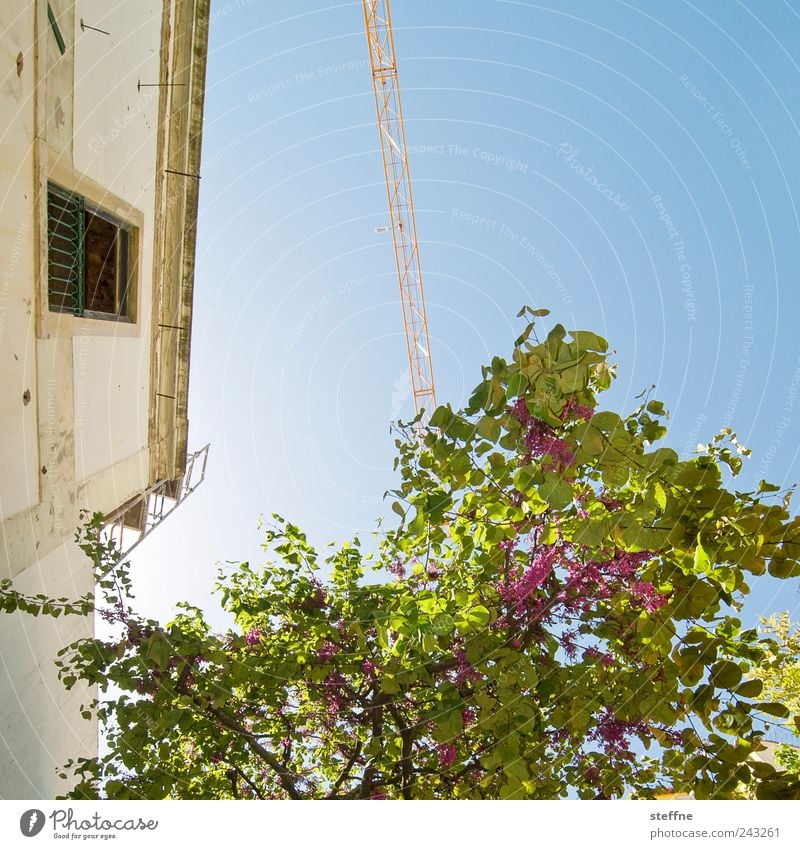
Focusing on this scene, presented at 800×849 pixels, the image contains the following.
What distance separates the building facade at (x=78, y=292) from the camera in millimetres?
5934

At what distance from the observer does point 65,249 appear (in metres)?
7.50

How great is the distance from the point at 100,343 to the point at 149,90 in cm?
411

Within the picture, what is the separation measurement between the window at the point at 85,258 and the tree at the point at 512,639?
324cm

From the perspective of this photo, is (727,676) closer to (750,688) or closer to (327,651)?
(750,688)

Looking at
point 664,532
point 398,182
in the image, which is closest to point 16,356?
point 664,532

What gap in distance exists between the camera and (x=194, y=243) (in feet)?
33.8

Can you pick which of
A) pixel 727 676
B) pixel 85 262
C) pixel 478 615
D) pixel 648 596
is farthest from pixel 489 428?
pixel 85 262

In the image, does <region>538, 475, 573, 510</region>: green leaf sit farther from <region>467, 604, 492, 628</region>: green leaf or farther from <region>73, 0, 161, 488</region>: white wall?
<region>73, 0, 161, 488</region>: white wall

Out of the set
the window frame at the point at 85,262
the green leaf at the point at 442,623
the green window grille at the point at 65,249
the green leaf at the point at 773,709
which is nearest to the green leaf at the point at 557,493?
the green leaf at the point at 442,623

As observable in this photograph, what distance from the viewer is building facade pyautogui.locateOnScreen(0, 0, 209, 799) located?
593 cm

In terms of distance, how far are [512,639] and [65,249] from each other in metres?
7.25

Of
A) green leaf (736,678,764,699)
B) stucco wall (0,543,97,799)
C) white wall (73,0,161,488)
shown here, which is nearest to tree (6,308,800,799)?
green leaf (736,678,764,699)

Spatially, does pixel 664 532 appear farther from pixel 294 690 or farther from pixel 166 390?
pixel 166 390

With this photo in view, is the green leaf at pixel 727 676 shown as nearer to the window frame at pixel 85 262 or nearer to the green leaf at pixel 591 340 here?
the green leaf at pixel 591 340
